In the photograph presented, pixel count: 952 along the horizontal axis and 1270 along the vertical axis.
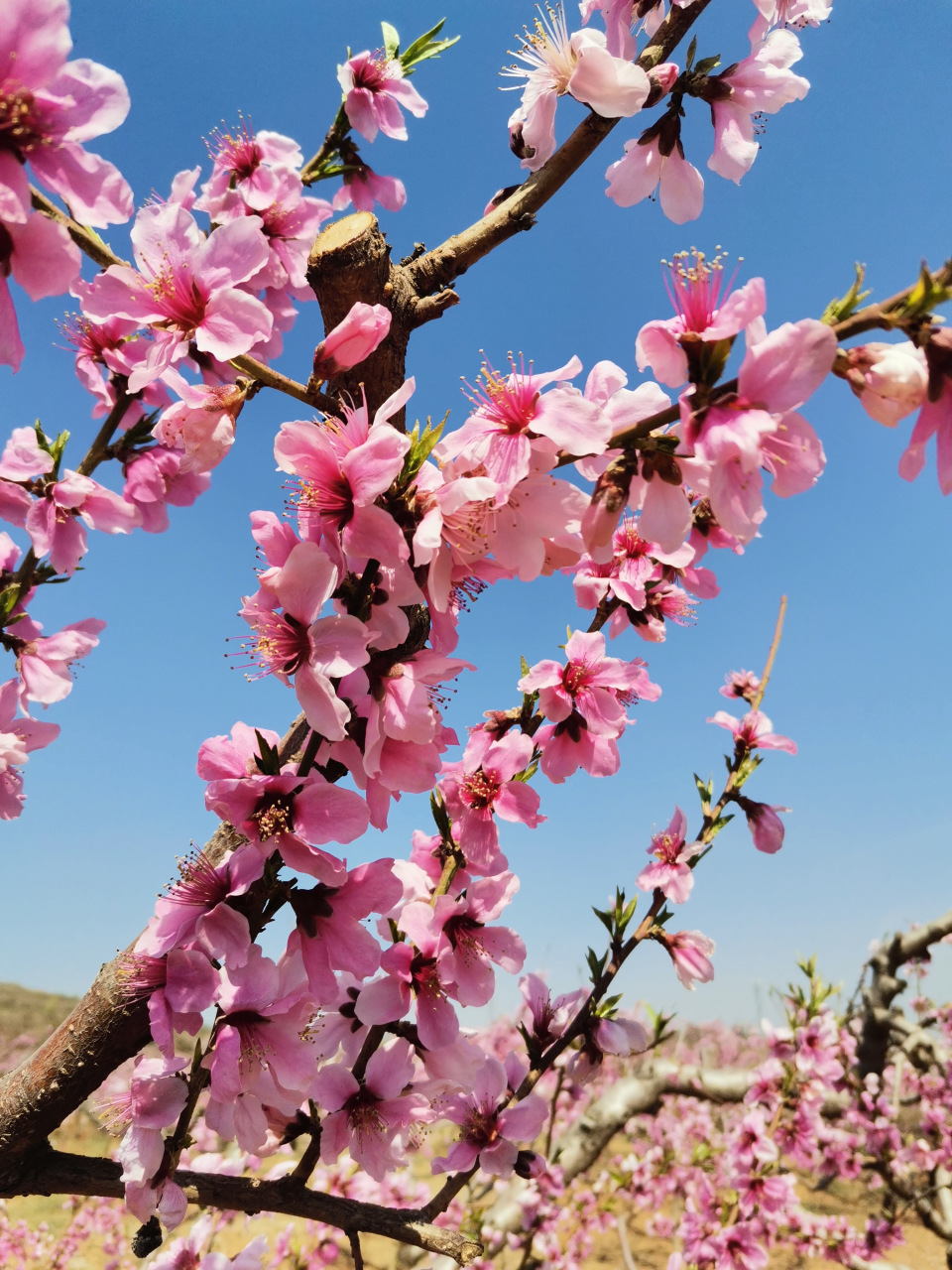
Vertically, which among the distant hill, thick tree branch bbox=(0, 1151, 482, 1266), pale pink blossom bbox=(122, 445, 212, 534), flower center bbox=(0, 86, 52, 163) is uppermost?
pale pink blossom bbox=(122, 445, 212, 534)

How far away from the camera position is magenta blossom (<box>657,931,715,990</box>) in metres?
2.00

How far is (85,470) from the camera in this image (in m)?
2.24

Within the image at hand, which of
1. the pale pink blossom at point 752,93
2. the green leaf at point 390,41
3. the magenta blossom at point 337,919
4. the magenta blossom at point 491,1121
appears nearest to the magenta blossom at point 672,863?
the magenta blossom at point 491,1121

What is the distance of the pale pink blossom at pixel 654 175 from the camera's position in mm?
1695

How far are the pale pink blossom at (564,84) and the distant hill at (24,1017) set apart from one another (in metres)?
16.8

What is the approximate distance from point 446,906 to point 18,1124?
0.90 metres

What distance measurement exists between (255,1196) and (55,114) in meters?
1.75

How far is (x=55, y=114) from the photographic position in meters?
0.84

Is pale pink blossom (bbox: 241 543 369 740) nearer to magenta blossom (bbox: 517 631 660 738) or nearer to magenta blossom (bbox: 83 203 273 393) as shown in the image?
magenta blossom (bbox: 83 203 273 393)

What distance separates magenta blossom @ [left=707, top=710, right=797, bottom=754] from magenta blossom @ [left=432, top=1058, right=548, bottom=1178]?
1376 mm

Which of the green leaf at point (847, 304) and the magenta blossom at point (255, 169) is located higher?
the magenta blossom at point (255, 169)

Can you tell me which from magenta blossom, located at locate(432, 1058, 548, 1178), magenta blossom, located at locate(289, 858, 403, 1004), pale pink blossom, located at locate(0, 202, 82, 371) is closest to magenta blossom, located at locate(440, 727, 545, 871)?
magenta blossom, located at locate(289, 858, 403, 1004)

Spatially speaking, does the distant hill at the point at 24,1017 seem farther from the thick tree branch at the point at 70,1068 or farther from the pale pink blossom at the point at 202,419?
the pale pink blossom at the point at 202,419

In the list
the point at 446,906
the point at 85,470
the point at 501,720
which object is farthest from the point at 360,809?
the point at 85,470
